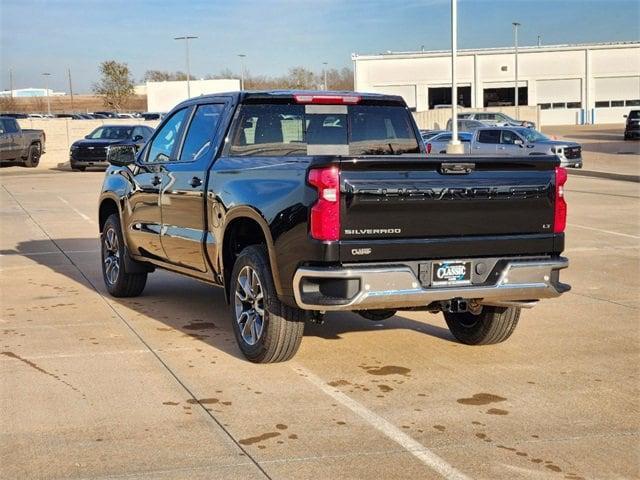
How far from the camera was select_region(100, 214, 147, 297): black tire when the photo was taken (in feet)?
30.3

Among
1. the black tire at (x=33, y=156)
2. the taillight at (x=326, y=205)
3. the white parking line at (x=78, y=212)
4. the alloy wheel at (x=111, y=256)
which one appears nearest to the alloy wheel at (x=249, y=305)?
the taillight at (x=326, y=205)

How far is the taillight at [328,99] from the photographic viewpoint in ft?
24.7

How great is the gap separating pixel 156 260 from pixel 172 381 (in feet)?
7.81

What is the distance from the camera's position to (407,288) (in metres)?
6.00

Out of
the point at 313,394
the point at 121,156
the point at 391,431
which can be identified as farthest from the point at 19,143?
the point at 391,431

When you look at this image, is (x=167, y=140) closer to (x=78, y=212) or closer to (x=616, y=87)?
(x=78, y=212)

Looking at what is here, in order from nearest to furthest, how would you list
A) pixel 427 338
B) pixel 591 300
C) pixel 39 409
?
pixel 39 409
pixel 427 338
pixel 591 300

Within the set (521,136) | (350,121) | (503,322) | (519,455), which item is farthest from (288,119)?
(521,136)

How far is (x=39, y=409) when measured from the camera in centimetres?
568

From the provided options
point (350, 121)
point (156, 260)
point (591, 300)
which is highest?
point (350, 121)

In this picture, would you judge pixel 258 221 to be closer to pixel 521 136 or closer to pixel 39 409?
pixel 39 409

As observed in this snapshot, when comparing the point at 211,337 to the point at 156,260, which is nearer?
the point at 211,337

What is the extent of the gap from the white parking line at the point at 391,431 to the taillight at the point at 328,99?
227cm

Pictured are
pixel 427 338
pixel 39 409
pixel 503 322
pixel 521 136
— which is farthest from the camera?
pixel 521 136
